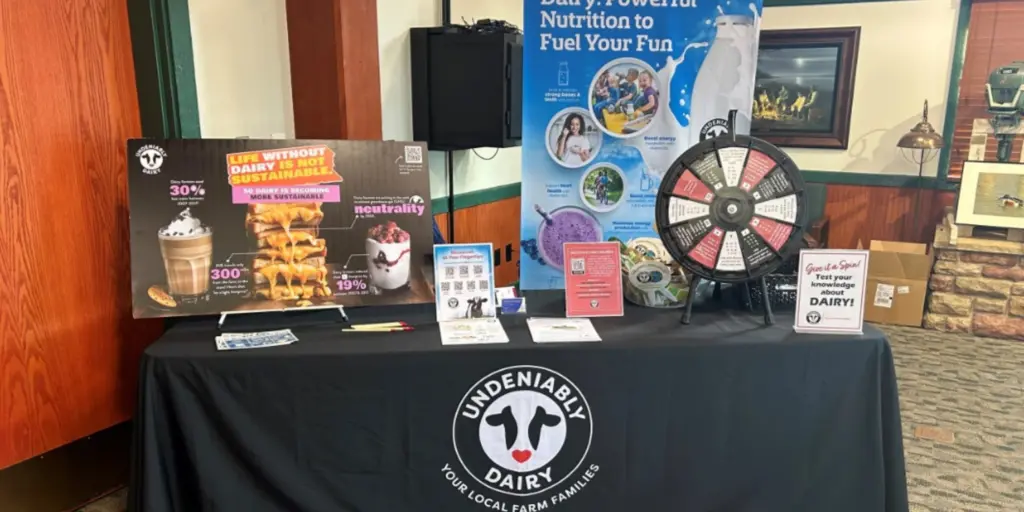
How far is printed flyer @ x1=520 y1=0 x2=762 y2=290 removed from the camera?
2.26 meters

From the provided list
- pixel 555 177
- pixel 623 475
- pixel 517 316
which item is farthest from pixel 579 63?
pixel 623 475

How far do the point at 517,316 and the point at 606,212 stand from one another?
0.61 metres

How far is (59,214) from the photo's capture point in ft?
6.44

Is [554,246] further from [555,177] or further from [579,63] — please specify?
[579,63]

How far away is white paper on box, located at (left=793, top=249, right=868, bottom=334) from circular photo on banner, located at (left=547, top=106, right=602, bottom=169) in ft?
2.73

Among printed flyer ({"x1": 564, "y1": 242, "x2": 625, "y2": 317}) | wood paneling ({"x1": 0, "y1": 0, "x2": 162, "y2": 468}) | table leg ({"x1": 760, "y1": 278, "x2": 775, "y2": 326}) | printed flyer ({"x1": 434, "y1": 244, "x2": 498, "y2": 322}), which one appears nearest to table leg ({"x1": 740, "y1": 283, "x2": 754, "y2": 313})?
table leg ({"x1": 760, "y1": 278, "x2": 775, "y2": 326})

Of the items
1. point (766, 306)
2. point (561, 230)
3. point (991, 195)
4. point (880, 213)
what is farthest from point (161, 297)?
point (880, 213)

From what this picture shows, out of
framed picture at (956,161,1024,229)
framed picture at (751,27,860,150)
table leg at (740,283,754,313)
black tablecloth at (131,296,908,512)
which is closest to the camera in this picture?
black tablecloth at (131,296,908,512)

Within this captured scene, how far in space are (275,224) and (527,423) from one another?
2.86ft

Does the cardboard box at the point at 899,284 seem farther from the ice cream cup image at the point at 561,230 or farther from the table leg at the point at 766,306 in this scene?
the table leg at the point at 766,306

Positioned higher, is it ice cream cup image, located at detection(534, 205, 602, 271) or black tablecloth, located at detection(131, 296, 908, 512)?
ice cream cup image, located at detection(534, 205, 602, 271)

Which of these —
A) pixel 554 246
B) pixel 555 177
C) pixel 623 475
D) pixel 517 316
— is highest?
pixel 555 177

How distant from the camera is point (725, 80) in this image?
2.32m

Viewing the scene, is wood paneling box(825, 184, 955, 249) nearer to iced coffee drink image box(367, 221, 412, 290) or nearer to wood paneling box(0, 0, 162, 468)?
iced coffee drink image box(367, 221, 412, 290)
